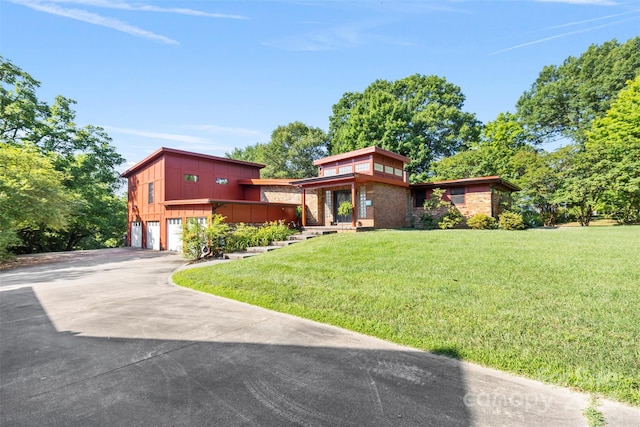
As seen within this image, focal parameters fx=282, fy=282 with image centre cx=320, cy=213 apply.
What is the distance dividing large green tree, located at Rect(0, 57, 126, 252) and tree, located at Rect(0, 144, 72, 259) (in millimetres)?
1809

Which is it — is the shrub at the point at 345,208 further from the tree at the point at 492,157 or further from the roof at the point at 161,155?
the tree at the point at 492,157

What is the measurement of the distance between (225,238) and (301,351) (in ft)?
32.9

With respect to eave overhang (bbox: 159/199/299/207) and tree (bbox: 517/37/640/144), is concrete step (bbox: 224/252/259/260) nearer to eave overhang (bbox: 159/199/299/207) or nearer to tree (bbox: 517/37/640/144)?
eave overhang (bbox: 159/199/299/207)

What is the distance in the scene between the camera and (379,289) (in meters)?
5.59

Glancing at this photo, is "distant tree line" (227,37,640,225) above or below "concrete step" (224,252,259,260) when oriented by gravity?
above

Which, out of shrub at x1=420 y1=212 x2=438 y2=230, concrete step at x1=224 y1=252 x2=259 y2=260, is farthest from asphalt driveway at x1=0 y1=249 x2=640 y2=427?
shrub at x1=420 y1=212 x2=438 y2=230

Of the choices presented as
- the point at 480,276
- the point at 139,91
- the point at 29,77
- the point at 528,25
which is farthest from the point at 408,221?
the point at 29,77

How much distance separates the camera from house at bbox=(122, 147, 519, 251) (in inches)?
615

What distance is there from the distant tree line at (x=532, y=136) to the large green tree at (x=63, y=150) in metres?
15.3

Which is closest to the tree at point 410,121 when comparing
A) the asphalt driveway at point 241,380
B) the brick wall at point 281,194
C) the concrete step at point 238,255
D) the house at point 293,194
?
the house at point 293,194

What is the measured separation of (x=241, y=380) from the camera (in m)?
2.86

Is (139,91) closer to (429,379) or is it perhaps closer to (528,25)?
(429,379)

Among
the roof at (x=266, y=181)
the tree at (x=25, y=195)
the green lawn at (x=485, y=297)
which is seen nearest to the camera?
the green lawn at (x=485, y=297)

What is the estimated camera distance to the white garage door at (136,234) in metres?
20.7
